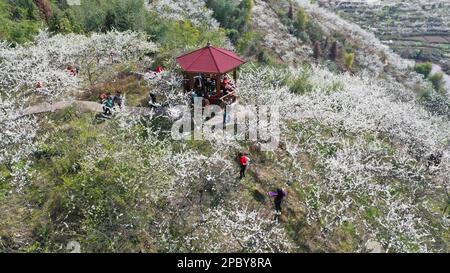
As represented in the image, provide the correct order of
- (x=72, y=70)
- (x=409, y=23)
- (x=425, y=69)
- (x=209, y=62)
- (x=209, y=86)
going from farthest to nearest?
(x=409, y=23) < (x=425, y=69) < (x=72, y=70) < (x=209, y=86) < (x=209, y=62)

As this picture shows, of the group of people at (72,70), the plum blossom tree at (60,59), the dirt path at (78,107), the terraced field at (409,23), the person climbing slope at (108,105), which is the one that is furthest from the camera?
the terraced field at (409,23)

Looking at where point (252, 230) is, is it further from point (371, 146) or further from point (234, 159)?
point (371, 146)

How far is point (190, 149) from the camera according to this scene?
15.2 m

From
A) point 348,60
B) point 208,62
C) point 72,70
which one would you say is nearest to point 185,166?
point 208,62

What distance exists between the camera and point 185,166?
47.4ft

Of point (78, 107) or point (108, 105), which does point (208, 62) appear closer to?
point (108, 105)

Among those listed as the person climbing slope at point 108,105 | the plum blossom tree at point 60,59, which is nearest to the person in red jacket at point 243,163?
the person climbing slope at point 108,105

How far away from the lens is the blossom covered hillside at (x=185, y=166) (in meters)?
13.0

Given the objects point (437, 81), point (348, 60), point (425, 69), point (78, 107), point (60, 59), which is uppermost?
point (60, 59)

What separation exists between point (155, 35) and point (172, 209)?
1921 centimetres

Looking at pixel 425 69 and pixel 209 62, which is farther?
pixel 425 69

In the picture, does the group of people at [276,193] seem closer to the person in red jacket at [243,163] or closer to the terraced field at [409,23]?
the person in red jacket at [243,163]

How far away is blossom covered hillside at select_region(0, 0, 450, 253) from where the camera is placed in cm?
1304

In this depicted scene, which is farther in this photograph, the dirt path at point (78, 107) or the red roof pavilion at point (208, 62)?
the dirt path at point (78, 107)
